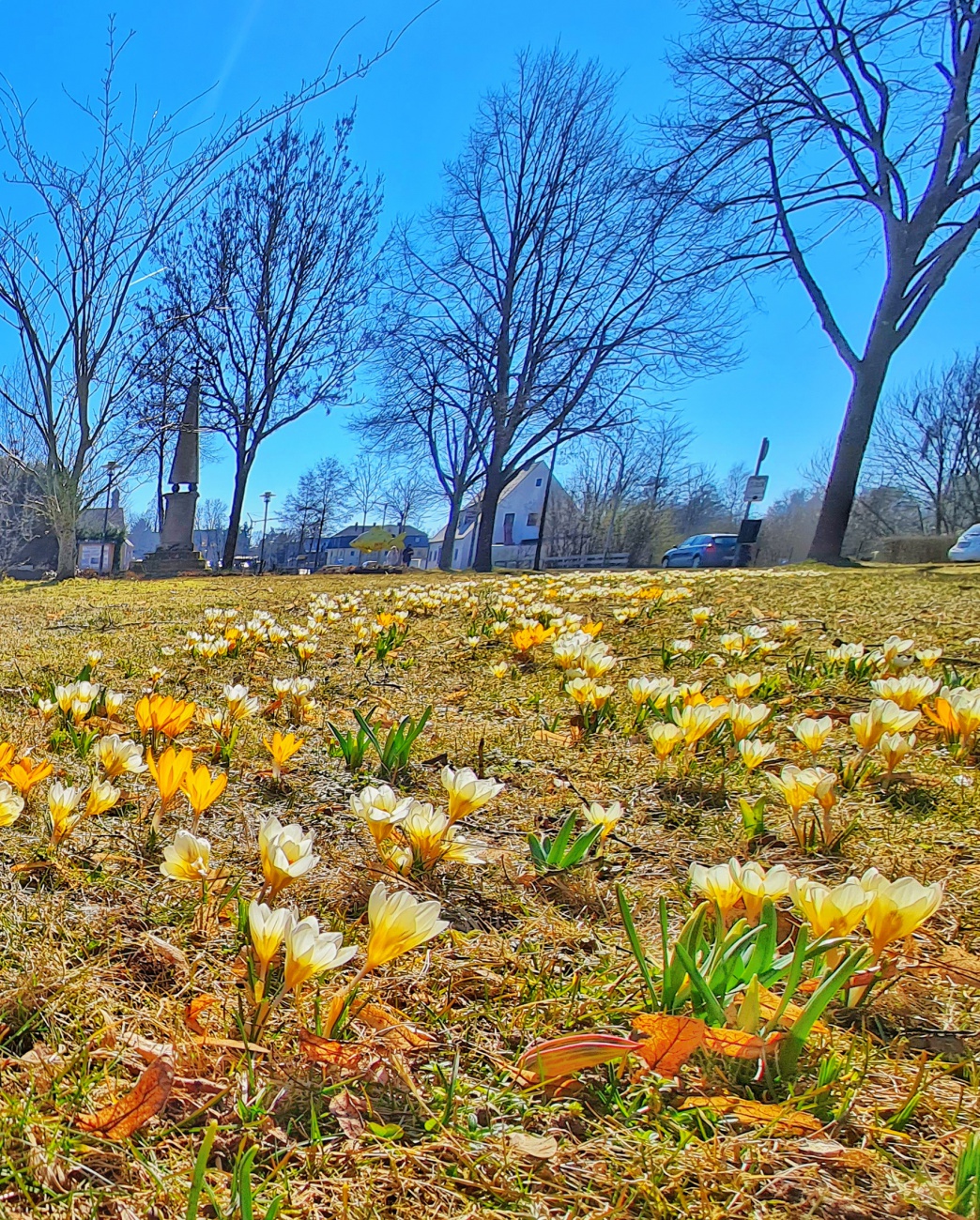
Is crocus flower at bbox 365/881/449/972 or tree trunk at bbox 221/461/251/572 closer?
crocus flower at bbox 365/881/449/972

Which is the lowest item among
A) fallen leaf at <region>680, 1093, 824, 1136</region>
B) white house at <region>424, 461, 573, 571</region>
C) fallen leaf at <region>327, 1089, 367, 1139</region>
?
fallen leaf at <region>327, 1089, 367, 1139</region>

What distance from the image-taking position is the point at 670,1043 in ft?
2.14

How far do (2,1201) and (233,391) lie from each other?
67.4ft

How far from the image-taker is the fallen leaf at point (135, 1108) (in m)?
0.57

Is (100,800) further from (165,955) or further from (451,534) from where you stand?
(451,534)

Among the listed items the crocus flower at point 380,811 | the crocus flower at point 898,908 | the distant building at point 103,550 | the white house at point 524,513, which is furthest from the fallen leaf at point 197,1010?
the white house at point 524,513

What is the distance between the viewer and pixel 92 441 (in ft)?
36.0

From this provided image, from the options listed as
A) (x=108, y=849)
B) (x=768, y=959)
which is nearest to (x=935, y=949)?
(x=768, y=959)

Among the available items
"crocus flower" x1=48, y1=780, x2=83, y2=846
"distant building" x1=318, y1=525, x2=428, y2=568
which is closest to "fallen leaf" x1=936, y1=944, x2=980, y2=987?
"crocus flower" x1=48, y1=780, x2=83, y2=846

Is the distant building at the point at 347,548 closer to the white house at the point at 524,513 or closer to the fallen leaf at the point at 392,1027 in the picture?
the white house at the point at 524,513

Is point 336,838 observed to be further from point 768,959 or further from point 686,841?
point 768,959

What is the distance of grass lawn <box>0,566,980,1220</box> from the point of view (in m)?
0.54

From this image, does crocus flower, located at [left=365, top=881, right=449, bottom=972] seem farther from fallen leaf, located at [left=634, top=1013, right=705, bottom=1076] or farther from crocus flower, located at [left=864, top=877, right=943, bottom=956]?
crocus flower, located at [left=864, top=877, right=943, bottom=956]

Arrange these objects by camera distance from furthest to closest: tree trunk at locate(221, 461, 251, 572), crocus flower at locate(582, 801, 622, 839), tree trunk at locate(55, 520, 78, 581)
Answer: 1. tree trunk at locate(221, 461, 251, 572)
2. tree trunk at locate(55, 520, 78, 581)
3. crocus flower at locate(582, 801, 622, 839)
